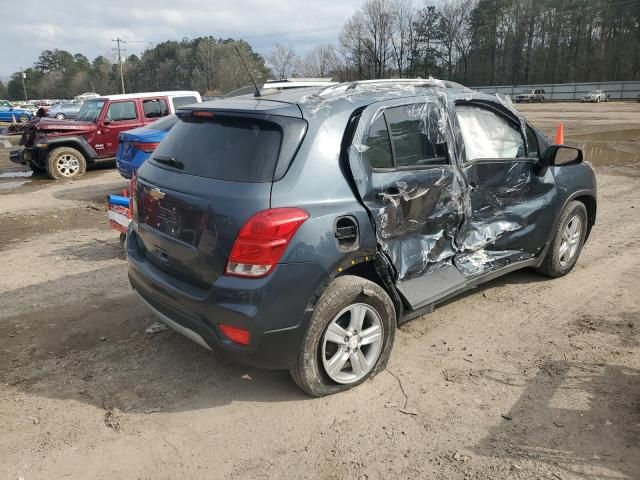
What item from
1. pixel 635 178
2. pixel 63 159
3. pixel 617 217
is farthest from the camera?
pixel 63 159

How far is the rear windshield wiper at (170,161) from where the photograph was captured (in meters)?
3.24

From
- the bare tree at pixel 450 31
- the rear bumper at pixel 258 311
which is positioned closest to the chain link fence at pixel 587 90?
the bare tree at pixel 450 31

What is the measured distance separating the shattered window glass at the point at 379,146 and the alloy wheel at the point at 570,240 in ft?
8.15

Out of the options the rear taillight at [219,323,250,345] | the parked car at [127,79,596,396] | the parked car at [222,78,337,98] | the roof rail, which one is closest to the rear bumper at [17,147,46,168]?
the parked car at [222,78,337,98]

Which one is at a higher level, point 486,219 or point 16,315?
point 486,219

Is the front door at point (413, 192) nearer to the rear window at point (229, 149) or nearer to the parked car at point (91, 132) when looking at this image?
the rear window at point (229, 149)

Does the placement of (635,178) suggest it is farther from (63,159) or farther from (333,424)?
(63,159)

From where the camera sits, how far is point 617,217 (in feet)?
24.1

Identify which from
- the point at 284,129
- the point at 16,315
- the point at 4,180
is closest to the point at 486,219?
the point at 284,129

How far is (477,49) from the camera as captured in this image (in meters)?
92.5

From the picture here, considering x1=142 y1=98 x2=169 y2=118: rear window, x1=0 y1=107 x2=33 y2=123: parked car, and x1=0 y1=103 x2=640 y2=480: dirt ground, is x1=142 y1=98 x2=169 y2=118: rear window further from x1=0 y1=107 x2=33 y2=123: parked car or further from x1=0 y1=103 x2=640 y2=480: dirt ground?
x1=0 y1=107 x2=33 y2=123: parked car

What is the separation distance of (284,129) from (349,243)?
2.58 feet

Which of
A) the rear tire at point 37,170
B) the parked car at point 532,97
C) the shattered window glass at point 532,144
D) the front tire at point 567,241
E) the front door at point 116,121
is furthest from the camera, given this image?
the parked car at point 532,97

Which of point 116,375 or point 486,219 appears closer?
point 116,375
